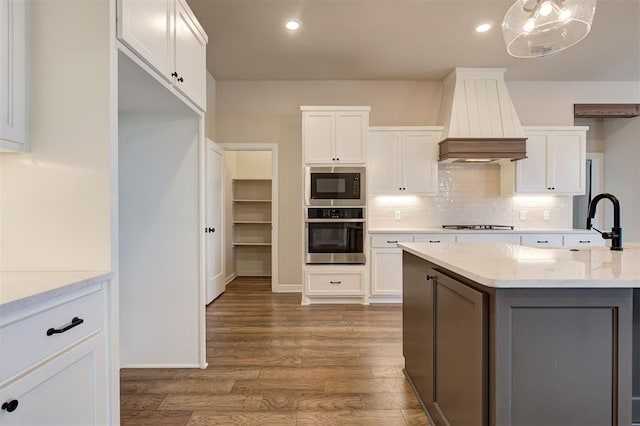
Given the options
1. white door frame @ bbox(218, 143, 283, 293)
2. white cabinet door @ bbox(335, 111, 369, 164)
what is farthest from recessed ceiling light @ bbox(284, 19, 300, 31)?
white door frame @ bbox(218, 143, 283, 293)

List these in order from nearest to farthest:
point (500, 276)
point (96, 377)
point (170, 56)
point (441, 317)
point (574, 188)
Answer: point (500, 276), point (96, 377), point (441, 317), point (170, 56), point (574, 188)

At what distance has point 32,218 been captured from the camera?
129 cm

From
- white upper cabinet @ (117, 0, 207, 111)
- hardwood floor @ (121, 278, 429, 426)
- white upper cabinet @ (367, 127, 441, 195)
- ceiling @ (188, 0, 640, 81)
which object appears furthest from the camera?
white upper cabinet @ (367, 127, 441, 195)

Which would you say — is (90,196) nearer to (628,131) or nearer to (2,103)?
(2,103)

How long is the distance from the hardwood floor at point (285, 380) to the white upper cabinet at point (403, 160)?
174 cm

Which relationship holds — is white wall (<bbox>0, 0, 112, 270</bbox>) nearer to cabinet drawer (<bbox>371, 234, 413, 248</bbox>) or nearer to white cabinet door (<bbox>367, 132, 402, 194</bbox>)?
cabinet drawer (<bbox>371, 234, 413, 248</bbox>)

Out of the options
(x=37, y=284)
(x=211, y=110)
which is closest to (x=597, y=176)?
(x=211, y=110)

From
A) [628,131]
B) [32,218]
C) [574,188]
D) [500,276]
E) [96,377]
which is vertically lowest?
[96,377]

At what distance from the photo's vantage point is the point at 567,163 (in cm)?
425

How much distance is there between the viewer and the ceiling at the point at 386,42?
2.91 meters

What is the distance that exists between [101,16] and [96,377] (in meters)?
1.42

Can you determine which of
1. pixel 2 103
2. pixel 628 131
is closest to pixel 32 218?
pixel 2 103

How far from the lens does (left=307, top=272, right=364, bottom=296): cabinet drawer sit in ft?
Result: 13.1

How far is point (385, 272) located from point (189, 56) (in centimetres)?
310
